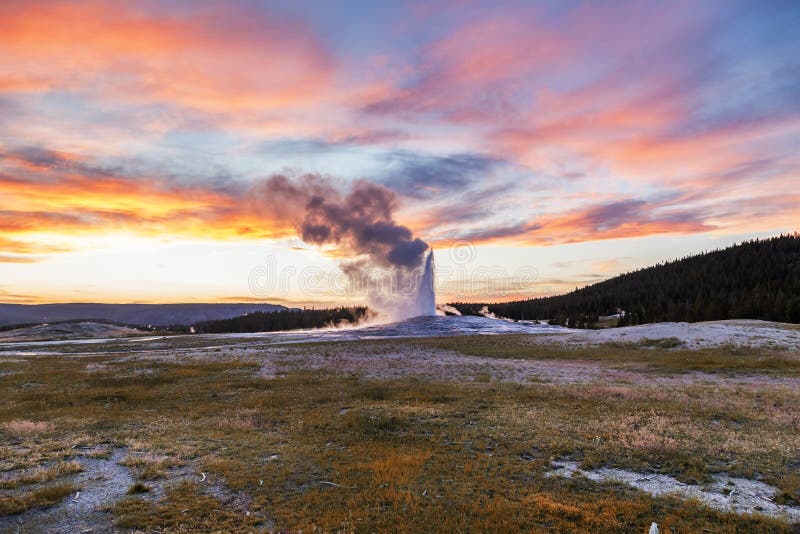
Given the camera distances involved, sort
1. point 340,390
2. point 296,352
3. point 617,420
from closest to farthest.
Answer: point 617,420
point 340,390
point 296,352

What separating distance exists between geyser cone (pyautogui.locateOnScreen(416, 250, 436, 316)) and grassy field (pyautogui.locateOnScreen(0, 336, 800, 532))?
97.1m

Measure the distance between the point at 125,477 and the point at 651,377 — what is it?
35.8 metres

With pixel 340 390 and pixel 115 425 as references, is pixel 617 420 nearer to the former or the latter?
pixel 340 390

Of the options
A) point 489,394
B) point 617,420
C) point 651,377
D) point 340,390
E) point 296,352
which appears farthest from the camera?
point 296,352

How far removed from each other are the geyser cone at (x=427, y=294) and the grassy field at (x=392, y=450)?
319 ft

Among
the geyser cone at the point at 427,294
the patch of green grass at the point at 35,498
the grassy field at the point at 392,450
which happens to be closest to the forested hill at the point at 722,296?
the geyser cone at the point at 427,294

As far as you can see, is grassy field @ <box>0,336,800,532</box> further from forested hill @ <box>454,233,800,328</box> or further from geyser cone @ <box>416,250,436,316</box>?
forested hill @ <box>454,233,800,328</box>

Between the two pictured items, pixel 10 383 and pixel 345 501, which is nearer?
pixel 345 501

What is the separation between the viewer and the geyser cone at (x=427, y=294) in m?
131

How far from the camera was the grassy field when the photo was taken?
10961 mm

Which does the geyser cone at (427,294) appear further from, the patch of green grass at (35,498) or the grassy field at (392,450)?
the patch of green grass at (35,498)

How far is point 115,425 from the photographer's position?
21578 millimetres

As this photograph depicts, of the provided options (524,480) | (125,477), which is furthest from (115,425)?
(524,480)

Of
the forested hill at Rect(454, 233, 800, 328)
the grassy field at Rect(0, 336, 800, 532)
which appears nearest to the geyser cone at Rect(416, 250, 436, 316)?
the forested hill at Rect(454, 233, 800, 328)
